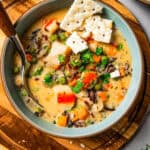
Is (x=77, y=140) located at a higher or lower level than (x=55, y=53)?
lower

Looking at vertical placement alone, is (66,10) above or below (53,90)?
above

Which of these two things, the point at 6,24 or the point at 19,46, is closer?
Result: the point at 6,24

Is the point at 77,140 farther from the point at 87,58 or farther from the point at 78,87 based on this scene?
the point at 87,58

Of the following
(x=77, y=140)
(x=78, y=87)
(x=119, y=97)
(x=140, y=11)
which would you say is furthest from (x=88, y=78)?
(x=140, y=11)

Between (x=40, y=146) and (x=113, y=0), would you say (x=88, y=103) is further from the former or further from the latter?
(x=113, y=0)

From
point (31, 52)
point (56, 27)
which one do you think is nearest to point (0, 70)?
point (31, 52)
